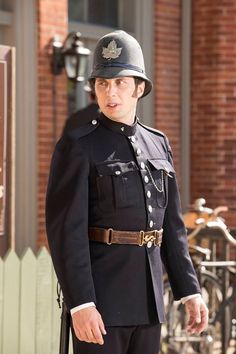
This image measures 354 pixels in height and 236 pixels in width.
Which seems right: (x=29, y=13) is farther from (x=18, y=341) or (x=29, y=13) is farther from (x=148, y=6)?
(x=18, y=341)

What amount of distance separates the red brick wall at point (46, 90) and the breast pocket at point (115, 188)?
5.84 m

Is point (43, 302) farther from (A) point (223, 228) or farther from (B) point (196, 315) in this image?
(A) point (223, 228)

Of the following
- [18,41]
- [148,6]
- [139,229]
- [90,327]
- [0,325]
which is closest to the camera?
[90,327]

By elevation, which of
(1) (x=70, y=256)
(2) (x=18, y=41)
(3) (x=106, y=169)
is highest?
(2) (x=18, y=41)

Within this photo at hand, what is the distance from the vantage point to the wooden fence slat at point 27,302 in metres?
5.48

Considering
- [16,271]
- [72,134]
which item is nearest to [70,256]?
[72,134]

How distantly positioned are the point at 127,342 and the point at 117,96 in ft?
3.02

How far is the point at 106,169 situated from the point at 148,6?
7481mm

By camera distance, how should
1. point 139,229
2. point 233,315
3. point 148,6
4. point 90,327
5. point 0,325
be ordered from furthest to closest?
point 148,6, point 233,315, point 0,325, point 139,229, point 90,327

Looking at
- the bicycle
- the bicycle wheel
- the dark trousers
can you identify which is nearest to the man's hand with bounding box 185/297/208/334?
the dark trousers

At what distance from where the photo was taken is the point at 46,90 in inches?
389

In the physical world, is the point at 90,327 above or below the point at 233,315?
above

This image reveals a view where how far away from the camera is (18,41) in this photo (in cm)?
970

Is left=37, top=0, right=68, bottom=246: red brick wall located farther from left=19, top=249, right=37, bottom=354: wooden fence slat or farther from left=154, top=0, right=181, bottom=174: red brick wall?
left=19, top=249, right=37, bottom=354: wooden fence slat
